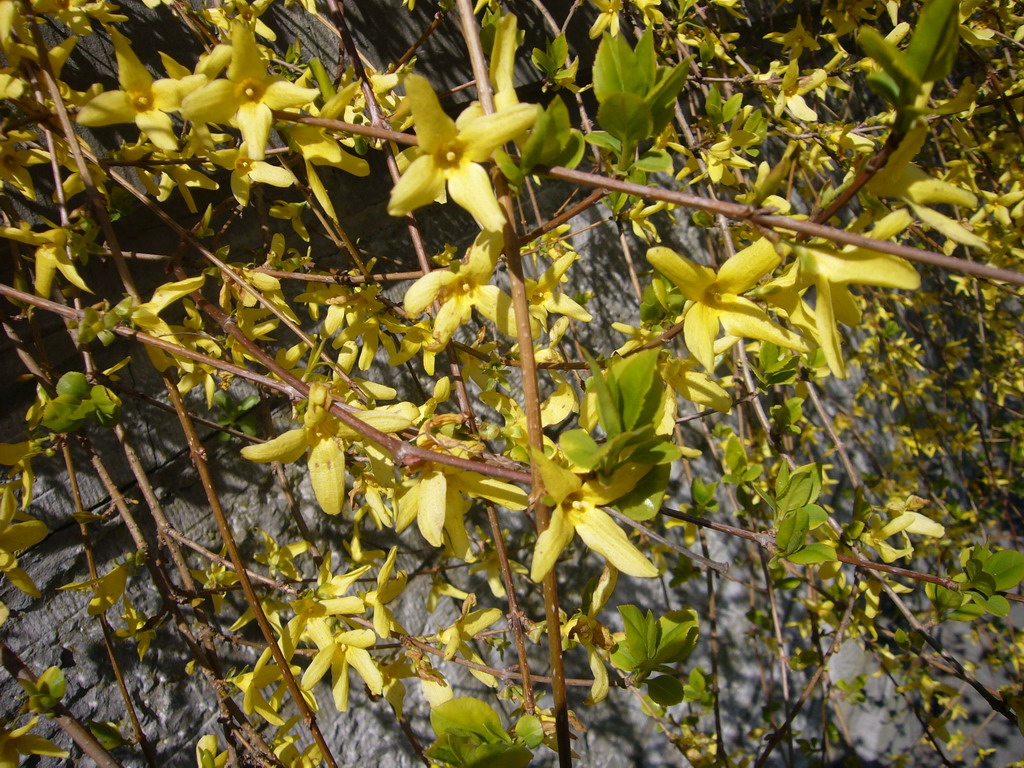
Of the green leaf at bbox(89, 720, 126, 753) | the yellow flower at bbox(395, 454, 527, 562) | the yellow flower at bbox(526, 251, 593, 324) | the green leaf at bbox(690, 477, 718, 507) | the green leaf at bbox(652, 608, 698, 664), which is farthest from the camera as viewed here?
the green leaf at bbox(690, 477, 718, 507)

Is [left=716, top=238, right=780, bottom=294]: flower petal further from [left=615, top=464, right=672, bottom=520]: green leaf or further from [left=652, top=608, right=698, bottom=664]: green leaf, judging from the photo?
[left=652, top=608, right=698, bottom=664]: green leaf

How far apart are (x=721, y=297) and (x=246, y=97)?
62 centimetres

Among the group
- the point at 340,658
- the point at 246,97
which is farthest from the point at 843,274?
the point at 340,658

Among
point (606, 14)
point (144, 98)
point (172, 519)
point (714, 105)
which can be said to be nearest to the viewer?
point (144, 98)

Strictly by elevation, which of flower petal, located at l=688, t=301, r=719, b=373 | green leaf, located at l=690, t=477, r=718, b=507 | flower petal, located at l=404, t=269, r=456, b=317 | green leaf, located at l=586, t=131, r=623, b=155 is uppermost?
green leaf, located at l=586, t=131, r=623, b=155

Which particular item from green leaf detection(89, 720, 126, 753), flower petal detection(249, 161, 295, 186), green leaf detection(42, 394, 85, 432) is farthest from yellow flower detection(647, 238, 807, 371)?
green leaf detection(89, 720, 126, 753)

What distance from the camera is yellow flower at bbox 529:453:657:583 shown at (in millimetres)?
548

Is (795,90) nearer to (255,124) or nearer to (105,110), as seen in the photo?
(255,124)

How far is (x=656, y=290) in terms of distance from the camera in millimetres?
818

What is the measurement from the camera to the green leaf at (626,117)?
55cm

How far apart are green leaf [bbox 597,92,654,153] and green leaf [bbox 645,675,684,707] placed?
0.69m

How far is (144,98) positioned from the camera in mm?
760

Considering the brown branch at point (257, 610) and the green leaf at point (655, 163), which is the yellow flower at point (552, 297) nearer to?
the green leaf at point (655, 163)

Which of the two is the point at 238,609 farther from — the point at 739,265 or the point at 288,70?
the point at 739,265
